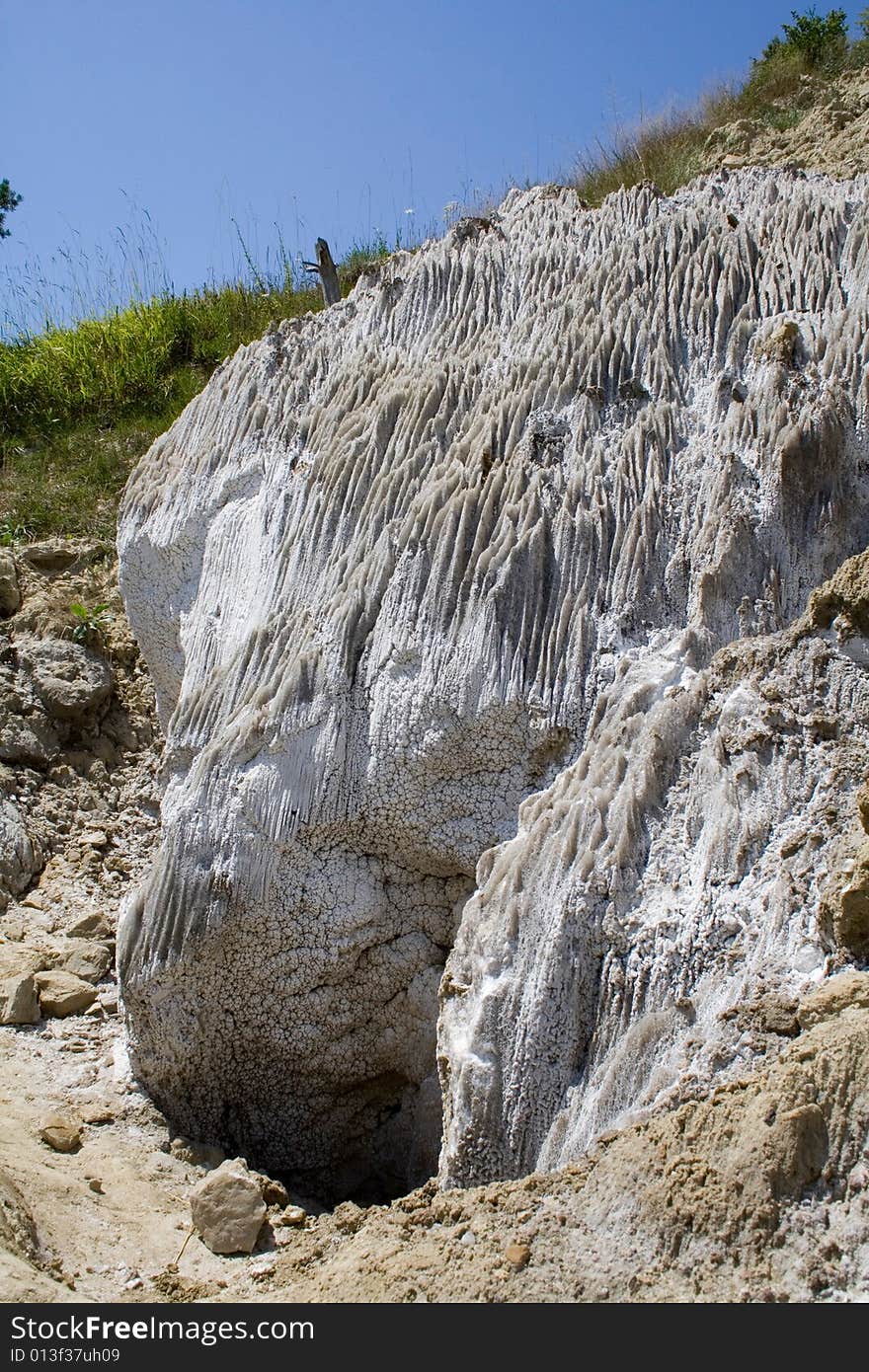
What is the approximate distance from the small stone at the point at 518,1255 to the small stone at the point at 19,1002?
112 inches

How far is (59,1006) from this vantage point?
5035 mm

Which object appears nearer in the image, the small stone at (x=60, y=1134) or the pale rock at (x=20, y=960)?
the small stone at (x=60, y=1134)

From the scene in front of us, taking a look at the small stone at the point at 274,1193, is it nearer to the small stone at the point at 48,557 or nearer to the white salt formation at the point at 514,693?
the white salt formation at the point at 514,693

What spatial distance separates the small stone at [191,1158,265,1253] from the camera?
142 inches

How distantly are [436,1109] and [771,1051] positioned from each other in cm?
207

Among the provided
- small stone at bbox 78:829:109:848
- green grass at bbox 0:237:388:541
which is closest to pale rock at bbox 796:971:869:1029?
small stone at bbox 78:829:109:848

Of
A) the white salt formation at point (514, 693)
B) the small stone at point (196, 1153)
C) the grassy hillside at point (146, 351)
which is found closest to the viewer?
the white salt formation at point (514, 693)

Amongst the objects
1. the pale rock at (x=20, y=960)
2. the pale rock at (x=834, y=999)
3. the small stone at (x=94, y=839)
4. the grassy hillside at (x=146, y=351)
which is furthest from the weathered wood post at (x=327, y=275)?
the pale rock at (x=834, y=999)

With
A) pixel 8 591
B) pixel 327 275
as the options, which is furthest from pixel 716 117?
pixel 8 591

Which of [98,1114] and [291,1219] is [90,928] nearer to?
[98,1114]

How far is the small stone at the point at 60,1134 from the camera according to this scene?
4098 millimetres

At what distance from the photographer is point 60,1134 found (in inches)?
162

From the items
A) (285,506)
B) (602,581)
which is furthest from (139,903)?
(602,581)

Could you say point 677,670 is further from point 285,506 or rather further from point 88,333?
point 88,333
